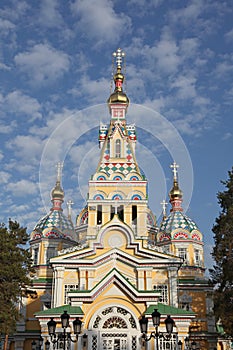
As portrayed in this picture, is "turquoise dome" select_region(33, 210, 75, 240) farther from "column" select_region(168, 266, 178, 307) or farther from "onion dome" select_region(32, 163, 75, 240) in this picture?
"column" select_region(168, 266, 178, 307)

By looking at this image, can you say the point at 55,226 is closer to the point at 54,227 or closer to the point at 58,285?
the point at 54,227

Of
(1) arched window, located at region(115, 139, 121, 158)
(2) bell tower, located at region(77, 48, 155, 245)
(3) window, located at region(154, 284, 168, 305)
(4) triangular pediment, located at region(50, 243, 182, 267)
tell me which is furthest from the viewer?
(1) arched window, located at region(115, 139, 121, 158)

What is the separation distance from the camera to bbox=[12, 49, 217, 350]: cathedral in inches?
935

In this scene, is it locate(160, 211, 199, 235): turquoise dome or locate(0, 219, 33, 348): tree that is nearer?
locate(0, 219, 33, 348): tree

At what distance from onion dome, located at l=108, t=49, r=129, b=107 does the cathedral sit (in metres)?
0.10

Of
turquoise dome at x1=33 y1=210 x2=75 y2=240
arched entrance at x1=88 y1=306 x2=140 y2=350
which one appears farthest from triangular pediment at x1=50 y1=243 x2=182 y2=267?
turquoise dome at x1=33 y1=210 x2=75 y2=240

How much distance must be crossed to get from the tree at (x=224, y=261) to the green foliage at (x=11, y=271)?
38.1ft

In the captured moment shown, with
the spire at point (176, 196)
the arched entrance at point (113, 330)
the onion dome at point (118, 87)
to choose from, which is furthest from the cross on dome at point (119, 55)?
the arched entrance at point (113, 330)

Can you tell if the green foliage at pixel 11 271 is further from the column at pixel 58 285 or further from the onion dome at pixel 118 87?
the onion dome at pixel 118 87

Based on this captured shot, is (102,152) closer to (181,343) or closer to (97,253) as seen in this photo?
(97,253)

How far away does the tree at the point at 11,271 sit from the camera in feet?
82.2

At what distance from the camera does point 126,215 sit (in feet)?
106

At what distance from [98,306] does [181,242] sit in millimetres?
14225

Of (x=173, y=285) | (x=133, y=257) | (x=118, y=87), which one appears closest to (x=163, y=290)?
(x=173, y=285)
